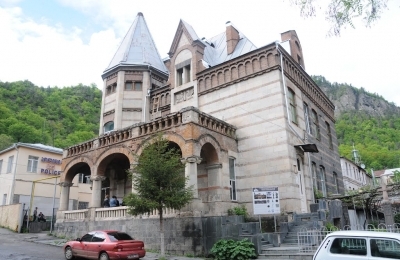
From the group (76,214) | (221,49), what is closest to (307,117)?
(221,49)

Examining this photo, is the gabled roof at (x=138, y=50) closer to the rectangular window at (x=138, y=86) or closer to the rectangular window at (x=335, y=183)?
the rectangular window at (x=138, y=86)

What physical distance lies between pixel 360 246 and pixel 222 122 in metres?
12.0

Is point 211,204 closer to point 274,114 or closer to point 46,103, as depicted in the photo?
point 274,114

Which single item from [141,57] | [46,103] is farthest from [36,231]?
[46,103]

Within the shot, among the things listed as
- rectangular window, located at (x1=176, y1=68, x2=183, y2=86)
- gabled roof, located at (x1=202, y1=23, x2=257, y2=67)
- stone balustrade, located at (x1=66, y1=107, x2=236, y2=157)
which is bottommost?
stone balustrade, located at (x1=66, y1=107, x2=236, y2=157)

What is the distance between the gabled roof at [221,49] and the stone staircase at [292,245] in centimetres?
1216

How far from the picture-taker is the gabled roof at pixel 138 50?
2650cm

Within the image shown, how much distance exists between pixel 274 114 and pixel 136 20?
18.7 m

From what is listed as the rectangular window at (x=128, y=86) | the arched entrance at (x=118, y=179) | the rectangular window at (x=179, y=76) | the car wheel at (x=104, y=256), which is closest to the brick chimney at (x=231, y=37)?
the rectangular window at (x=179, y=76)

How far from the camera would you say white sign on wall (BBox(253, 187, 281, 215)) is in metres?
14.7

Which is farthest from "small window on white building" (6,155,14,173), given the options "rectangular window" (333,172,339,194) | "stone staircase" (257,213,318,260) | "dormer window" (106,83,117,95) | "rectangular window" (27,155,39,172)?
"rectangular window" (333,172,339,194)

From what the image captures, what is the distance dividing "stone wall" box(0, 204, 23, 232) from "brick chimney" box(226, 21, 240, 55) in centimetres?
2052

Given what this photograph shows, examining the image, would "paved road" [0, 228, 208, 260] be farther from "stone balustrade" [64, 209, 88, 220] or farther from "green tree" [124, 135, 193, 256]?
"green tree" [124, 135, 193, 256]

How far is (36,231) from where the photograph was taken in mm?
24938
